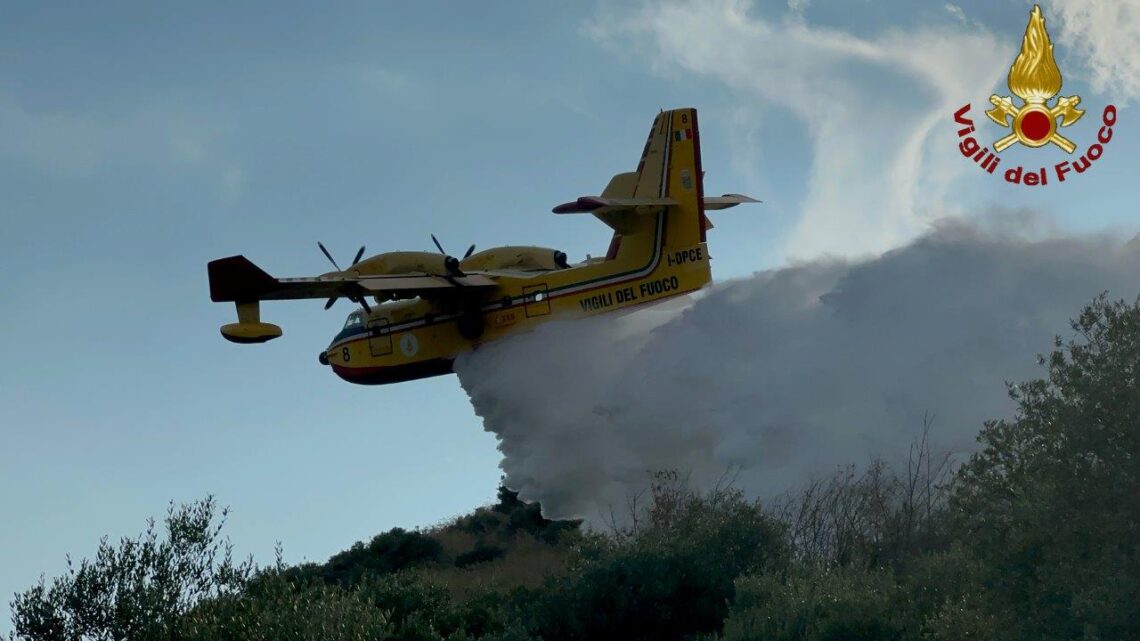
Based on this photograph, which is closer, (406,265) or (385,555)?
(406,265)

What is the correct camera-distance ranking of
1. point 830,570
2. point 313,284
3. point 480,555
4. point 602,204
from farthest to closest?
1. point 480,555
2. point 313,284
3. point 602,204
4. point 830,570

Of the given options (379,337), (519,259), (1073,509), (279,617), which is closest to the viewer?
(1073,509)

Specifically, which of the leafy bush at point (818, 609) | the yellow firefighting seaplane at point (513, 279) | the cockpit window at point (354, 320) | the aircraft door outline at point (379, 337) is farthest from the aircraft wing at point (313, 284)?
the leafy bush at point (818, 609)

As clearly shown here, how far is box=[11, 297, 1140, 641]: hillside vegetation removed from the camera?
1609 centimetres

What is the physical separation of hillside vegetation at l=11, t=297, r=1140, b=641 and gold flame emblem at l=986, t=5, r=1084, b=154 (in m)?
6.62

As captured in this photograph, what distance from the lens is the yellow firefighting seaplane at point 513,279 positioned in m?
30.0

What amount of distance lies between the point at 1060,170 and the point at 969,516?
40.0ft

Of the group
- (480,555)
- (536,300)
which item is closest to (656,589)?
(536,300)

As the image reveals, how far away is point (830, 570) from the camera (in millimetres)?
22734

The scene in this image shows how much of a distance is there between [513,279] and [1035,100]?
11961 millimetres

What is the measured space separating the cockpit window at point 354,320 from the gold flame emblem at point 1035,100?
1580cm

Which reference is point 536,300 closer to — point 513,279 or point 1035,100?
point 513,279

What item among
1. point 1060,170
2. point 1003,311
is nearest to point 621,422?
point 1003,311

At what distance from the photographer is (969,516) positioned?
Answer: 1759cm
